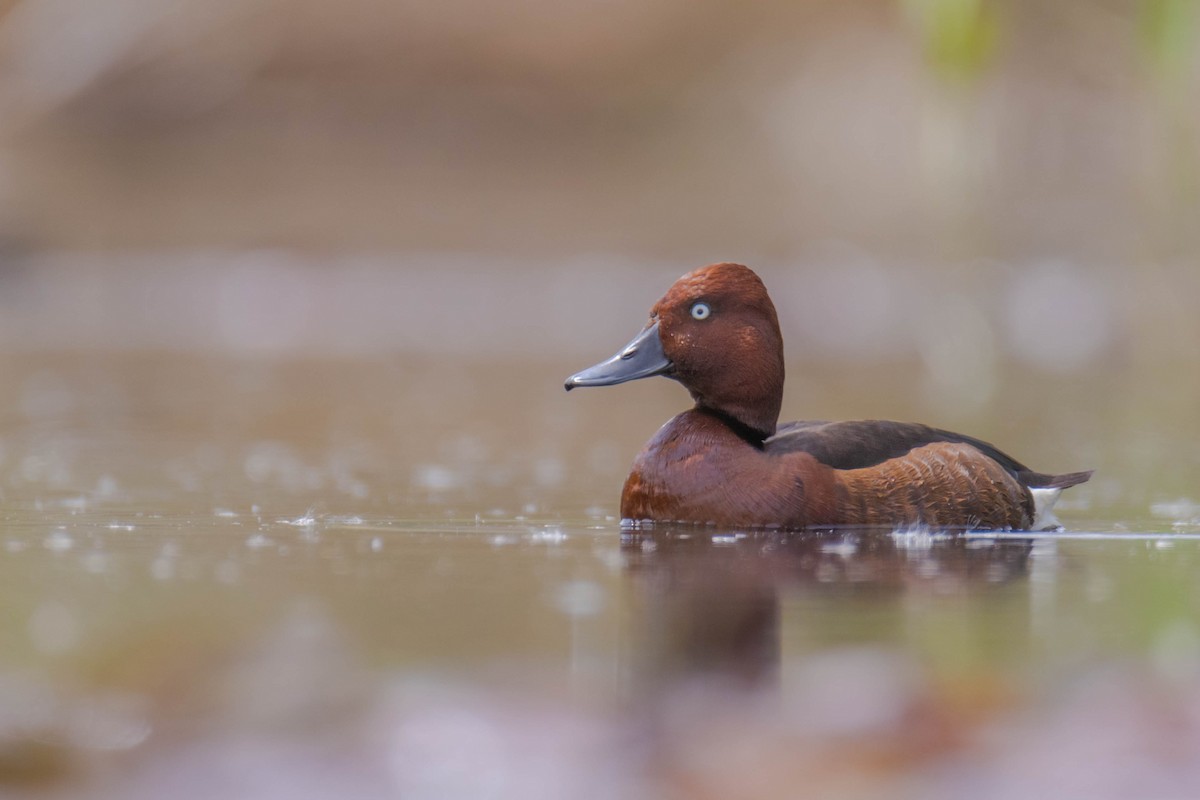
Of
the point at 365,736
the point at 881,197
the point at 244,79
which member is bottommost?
the point at 365,736

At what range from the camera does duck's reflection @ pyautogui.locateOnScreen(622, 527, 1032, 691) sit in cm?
405

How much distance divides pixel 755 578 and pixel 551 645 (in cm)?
113

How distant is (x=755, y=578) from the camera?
5.12 metres

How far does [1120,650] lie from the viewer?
13.3 feet

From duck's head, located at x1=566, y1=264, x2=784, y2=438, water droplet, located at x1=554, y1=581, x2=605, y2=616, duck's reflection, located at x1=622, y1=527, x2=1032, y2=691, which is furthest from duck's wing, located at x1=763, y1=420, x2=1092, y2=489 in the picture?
water droplet, located at x1=554, y1=581, x2=605, y2=616

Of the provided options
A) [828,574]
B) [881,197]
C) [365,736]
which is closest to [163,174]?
[881,197]

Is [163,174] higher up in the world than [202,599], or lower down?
higher up

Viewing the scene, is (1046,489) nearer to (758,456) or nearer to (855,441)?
(855,441)

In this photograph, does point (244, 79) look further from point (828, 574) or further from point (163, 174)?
point (828, 574)

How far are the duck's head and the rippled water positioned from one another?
56 cm

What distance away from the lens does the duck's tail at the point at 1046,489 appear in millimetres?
6754

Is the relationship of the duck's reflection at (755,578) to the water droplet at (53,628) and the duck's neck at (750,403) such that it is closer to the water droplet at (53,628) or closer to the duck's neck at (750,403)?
the duck's neck at (750,403)

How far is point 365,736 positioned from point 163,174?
68.9 ft

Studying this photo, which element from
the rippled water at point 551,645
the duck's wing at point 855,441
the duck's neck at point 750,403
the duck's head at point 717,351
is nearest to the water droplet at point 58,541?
the rippled water at point 551,645
